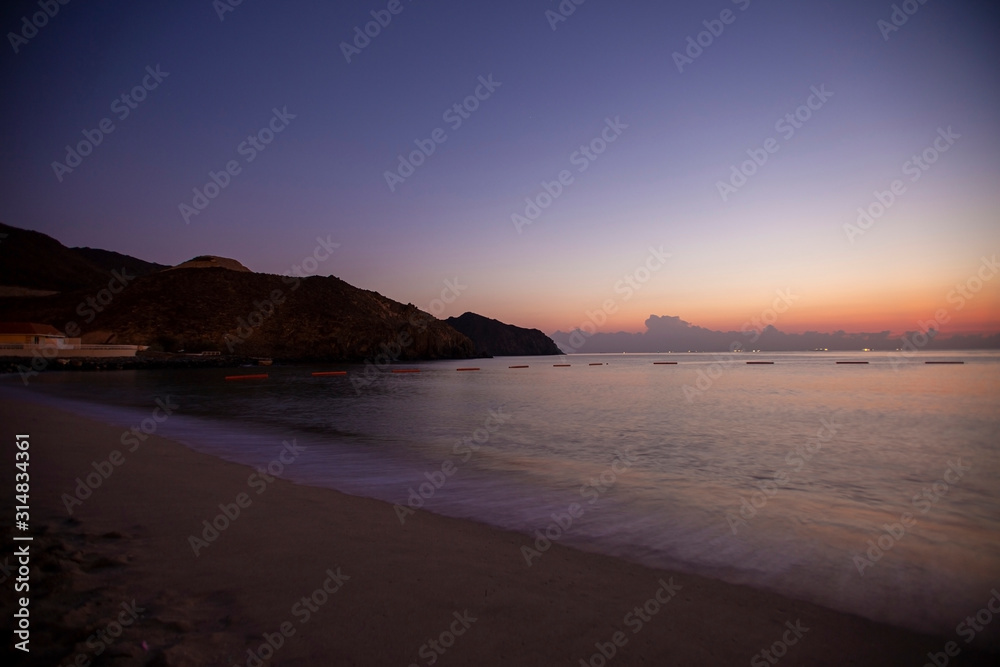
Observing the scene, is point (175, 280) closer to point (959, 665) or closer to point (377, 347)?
point (377, 347)

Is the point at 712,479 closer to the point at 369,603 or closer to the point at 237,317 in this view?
the point at 369,603

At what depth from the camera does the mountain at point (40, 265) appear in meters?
140

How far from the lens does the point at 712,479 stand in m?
9.11

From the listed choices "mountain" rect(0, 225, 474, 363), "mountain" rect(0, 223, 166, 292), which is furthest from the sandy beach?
"mountain" rect(0, 223, 166, 292)

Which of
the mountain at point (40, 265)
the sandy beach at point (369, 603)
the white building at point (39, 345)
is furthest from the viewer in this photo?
the mountain at point (40, 265)

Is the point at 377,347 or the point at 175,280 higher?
the point at 175,280

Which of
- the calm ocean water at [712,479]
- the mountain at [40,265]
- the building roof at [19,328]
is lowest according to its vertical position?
the calm ocean water at [712,479]

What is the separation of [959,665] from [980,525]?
4.97m

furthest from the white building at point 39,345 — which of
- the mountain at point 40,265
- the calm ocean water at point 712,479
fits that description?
the mountain at point 40,265

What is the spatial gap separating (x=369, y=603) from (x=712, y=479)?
25.2 feet

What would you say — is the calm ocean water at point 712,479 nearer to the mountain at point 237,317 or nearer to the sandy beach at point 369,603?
the sandy beach at point 369,603

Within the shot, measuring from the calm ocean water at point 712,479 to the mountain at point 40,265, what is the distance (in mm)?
166508

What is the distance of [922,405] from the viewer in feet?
76.2

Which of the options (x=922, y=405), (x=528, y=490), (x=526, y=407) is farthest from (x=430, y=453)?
(x=922, y=405)
